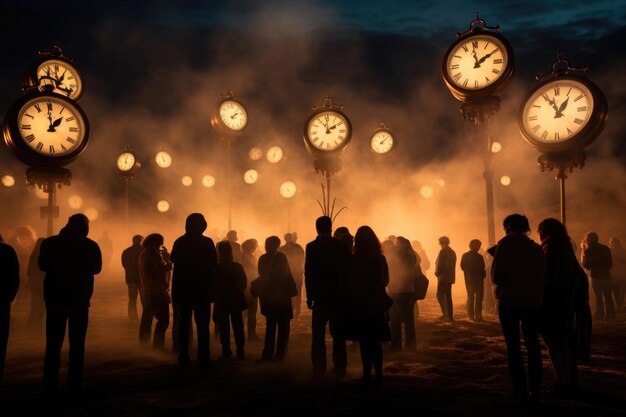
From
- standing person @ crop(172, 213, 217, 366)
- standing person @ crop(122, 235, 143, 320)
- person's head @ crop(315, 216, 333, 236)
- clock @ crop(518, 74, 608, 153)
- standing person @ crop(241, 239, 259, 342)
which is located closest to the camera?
person's head @ crop(315, 216, 333, 236)

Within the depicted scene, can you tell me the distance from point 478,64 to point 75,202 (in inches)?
1368

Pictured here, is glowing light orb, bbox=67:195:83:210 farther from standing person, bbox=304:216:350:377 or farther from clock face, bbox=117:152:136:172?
standing person, bbox=304:216:350:377

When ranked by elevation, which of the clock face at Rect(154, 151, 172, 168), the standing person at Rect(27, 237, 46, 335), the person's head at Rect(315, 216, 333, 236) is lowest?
the standing person at Rect(27, 237, 46, 335)

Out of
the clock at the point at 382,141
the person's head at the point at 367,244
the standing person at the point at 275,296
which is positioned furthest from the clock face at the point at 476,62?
the clock at the point at 382,141

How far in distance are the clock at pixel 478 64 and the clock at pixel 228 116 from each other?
23.0 ft

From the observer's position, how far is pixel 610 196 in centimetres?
2984

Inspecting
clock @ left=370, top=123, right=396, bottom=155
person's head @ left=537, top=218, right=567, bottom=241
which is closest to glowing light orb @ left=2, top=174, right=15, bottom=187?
clock @ left=370, top=123, right=396, bottom=155

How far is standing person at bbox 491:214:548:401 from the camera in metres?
4.89

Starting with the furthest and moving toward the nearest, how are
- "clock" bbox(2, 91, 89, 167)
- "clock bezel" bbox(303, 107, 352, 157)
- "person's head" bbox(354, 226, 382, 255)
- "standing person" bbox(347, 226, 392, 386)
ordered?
"clock bezel" bbox(303, 107, 352, 157), "clock" bbox(2, 91, 89, 167), "person's head" bbox(354, 226, 382, 255), "standing person" bbox(347, 226, 392, 386)

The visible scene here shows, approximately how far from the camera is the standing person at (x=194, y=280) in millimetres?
6676

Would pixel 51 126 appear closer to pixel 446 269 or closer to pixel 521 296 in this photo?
pixel 521 296

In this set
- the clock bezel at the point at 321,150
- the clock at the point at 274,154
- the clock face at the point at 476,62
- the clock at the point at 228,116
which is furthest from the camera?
the clock at the point at 274,154

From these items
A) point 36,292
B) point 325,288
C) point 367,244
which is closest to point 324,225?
point 367,244

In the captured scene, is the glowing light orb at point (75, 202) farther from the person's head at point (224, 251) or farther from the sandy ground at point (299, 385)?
the person's head at point (224, 251)
